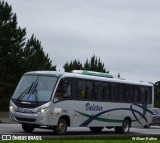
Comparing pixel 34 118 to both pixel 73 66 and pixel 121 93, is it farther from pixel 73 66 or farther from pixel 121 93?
pixel 73 66

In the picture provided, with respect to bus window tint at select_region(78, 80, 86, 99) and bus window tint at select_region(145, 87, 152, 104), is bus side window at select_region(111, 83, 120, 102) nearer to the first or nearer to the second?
bus window tint at select_region(78, 80, 86, 99)

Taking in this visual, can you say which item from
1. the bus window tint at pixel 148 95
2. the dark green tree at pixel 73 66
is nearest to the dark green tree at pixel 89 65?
the dark green tree at pixel 73 66

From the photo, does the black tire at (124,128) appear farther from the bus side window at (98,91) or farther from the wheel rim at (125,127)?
the bus side window at (98,91)

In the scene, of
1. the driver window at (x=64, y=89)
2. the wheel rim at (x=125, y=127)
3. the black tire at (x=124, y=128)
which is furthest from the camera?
the wheel rim at (x=125, y=127)

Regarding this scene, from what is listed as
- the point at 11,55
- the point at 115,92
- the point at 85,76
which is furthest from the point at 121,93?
the point at 11,55

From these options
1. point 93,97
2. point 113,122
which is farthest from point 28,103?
point 113,122

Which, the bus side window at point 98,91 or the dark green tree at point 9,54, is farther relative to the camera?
the dark green tree at point 9,54

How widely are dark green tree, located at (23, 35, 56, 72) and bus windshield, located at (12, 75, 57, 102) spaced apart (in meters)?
38.7

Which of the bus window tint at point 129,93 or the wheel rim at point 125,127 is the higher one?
the bus window tint at point 129,93

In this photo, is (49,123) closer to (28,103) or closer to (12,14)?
(28,103)

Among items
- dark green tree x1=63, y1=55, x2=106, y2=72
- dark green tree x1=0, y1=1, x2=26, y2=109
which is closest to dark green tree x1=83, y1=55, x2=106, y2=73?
dark green tree x1=63, y1=55, x2=106, y2=72

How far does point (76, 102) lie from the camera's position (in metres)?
26.9

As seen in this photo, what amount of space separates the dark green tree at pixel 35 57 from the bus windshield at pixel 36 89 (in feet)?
127

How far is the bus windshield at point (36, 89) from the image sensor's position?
25.0m
